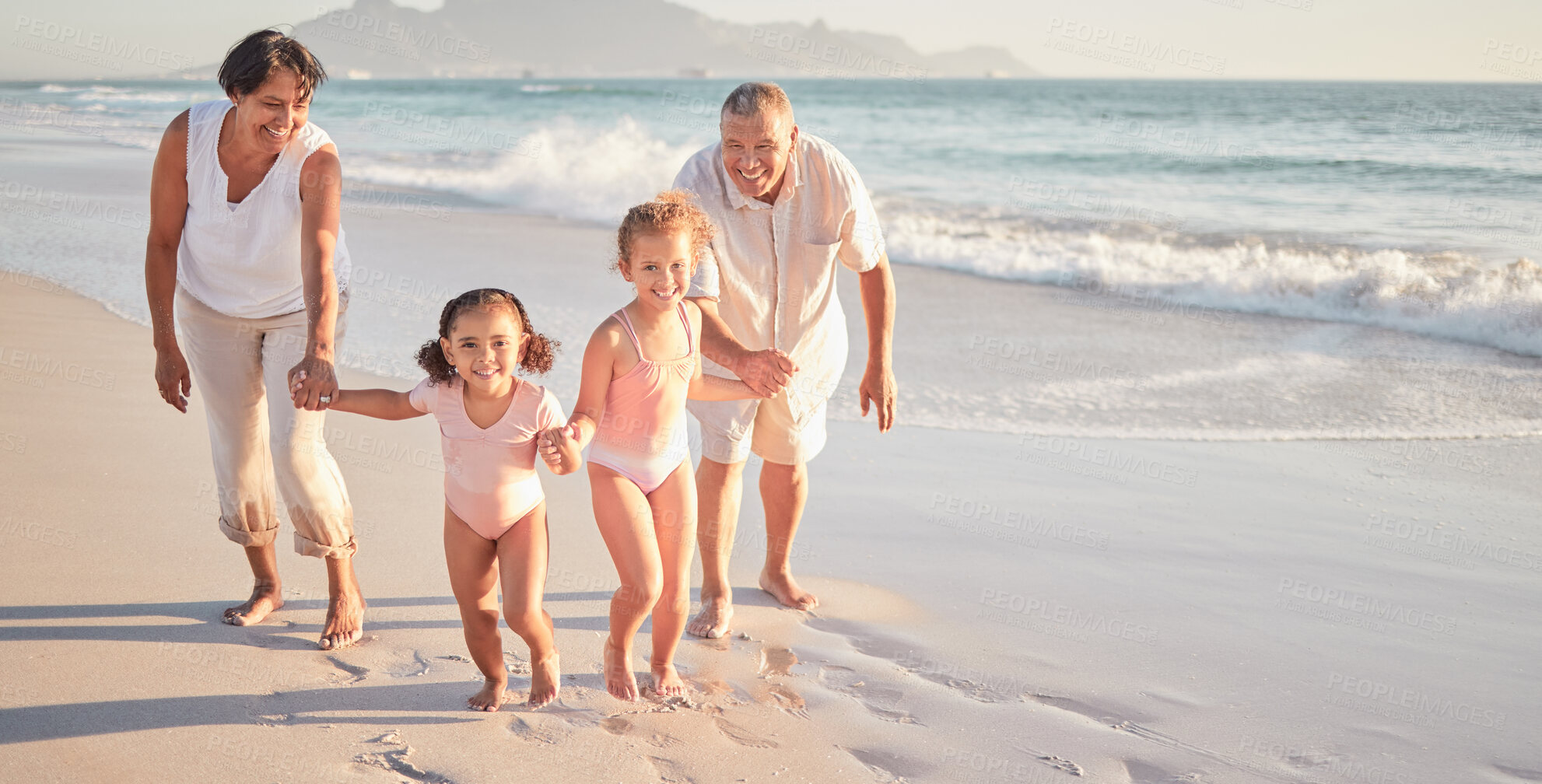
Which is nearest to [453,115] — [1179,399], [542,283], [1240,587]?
[542,283]

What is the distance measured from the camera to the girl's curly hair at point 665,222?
2701 millimetres

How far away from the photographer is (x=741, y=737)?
2.67 meters

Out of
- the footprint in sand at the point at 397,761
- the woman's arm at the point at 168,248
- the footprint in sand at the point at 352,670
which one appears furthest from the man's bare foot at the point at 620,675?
the woman's arm at the point at 168,248

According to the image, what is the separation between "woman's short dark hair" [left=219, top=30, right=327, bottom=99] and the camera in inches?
108

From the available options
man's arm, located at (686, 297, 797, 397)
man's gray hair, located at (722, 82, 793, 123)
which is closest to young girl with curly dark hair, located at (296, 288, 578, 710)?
man's arm, located at (686, 297, 797, 397)

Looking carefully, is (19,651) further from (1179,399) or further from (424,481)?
(1179,399)

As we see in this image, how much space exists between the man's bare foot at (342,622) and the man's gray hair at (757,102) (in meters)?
1.76

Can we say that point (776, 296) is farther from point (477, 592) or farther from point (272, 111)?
point (272, 111)

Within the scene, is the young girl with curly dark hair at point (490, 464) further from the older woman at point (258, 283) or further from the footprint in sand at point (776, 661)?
the footprint in sand at point (776, 661)

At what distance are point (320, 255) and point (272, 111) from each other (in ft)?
1.24

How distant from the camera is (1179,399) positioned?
619cm

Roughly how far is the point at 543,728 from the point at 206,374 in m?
1.39

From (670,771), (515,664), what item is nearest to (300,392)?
(515,664)

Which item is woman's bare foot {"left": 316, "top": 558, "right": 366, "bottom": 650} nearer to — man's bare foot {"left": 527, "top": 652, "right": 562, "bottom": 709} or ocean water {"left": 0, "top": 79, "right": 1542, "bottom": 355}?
man's bare foot {"left": 527, "top": 652, "right": 562, "bottom": 709}
